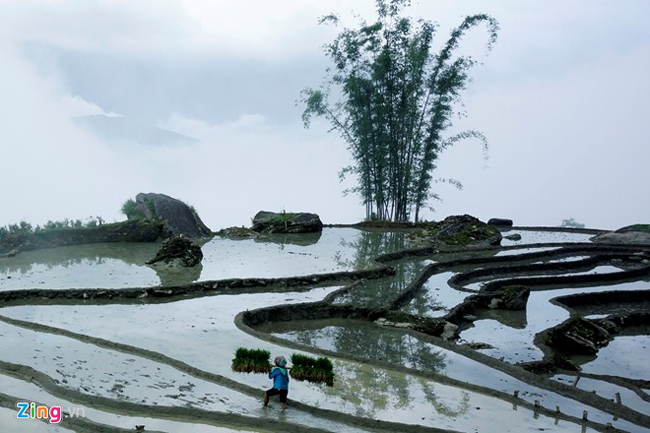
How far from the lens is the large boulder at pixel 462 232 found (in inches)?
1190

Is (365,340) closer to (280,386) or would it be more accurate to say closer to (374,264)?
(280,386)

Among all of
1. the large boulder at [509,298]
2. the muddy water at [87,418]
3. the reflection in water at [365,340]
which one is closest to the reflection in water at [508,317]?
the large boulder at [509,298]

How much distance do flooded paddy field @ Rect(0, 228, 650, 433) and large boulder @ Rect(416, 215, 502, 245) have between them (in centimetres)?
535

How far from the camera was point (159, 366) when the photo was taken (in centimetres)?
1198

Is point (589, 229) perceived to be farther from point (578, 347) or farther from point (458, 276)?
point (578, 347)

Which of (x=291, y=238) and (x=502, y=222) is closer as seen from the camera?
(x=291, y=238)

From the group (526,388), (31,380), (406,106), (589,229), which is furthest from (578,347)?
(589,229)

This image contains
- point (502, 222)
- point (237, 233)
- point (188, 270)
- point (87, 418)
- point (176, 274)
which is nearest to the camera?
point (87, 418)

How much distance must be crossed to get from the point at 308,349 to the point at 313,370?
6.47 ft

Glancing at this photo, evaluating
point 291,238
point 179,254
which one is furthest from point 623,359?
point 291,238

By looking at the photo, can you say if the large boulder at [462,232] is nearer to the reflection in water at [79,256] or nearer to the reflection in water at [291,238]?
the reflection in water at [291,238]

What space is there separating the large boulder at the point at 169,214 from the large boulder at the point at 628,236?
18213 mm

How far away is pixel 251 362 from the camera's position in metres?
11.6

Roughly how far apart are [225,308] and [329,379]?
20.8 feet
